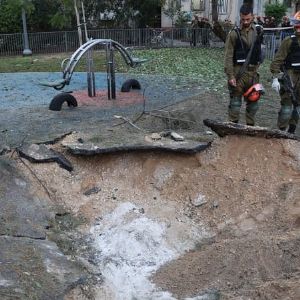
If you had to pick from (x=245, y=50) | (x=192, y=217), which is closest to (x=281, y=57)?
(x=245, y=50)

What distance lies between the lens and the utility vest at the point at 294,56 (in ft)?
20.8

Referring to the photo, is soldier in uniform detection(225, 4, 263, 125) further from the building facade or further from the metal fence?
the building facade

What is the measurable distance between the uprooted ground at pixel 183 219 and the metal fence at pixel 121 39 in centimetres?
1471

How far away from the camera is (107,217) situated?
17.0 feet

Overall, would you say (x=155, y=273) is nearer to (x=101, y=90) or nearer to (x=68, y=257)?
(x=68, y=257)

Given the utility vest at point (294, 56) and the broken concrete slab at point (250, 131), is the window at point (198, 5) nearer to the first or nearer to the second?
the utility vest at point (294, 56)

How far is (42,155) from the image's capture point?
5816 mm

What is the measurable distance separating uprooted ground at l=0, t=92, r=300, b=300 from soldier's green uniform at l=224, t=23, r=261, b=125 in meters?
0.75

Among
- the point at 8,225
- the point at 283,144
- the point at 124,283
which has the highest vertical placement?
the point at 283,144

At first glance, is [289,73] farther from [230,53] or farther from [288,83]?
[230,53]

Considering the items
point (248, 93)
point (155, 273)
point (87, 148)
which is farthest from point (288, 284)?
point (248, 93)

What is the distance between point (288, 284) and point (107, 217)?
6.92 feet

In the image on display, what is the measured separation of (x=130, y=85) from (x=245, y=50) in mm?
4547

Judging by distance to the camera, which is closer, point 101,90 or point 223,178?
point 223,178
